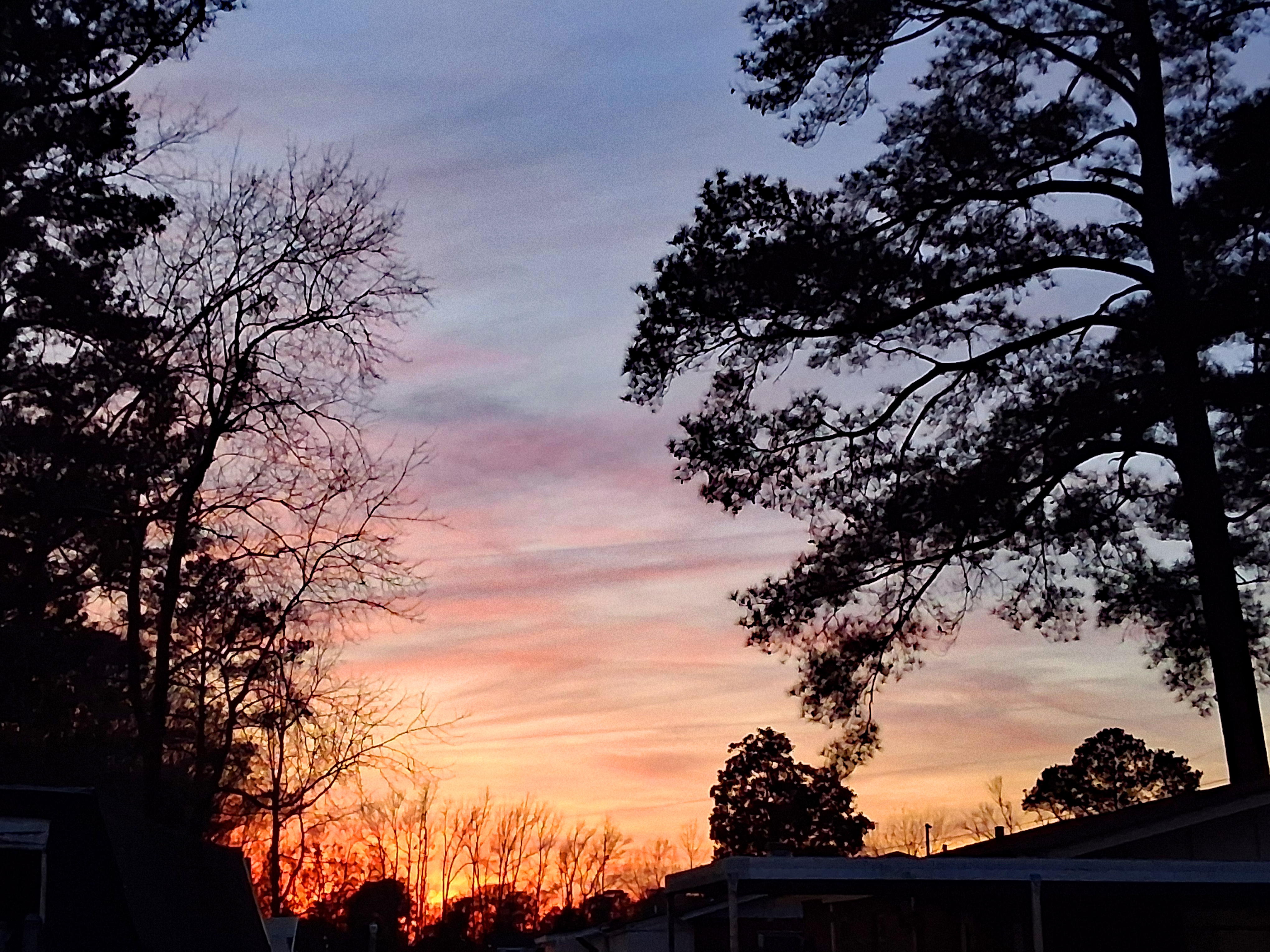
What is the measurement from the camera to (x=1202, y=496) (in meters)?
19.5

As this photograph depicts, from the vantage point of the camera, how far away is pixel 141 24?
20438 mm

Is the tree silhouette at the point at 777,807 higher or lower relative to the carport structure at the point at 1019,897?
higher

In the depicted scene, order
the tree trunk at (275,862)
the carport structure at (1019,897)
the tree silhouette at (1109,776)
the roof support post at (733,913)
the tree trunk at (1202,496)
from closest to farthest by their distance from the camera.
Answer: the roof support post at (733,913) < the carport structure at (1019,897) < the tree trunk at (1202,496) < the tree trunk at (275,862) < the tree silhouette at (1109,776)

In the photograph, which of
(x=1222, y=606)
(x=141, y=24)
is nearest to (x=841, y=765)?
(x=1222, y=606)

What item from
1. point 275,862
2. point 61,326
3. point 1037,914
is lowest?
point 1037,914

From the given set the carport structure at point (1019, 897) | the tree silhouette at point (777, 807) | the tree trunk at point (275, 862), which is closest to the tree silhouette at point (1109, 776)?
the tree silhouette at point (777, 807)

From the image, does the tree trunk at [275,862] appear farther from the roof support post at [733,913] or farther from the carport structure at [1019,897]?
the roof support post at [733,913]

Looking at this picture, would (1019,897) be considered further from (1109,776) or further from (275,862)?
(1109,776)

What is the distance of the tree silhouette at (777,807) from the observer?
67500 mm

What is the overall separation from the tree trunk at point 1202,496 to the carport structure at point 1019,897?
3.80m

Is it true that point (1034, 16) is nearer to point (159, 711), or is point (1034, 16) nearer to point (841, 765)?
point (841, 765)

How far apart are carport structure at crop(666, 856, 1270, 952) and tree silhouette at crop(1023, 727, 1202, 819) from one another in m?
39.9

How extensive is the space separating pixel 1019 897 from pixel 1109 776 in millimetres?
46738

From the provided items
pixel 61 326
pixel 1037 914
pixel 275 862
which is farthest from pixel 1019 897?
pixel 275 862
